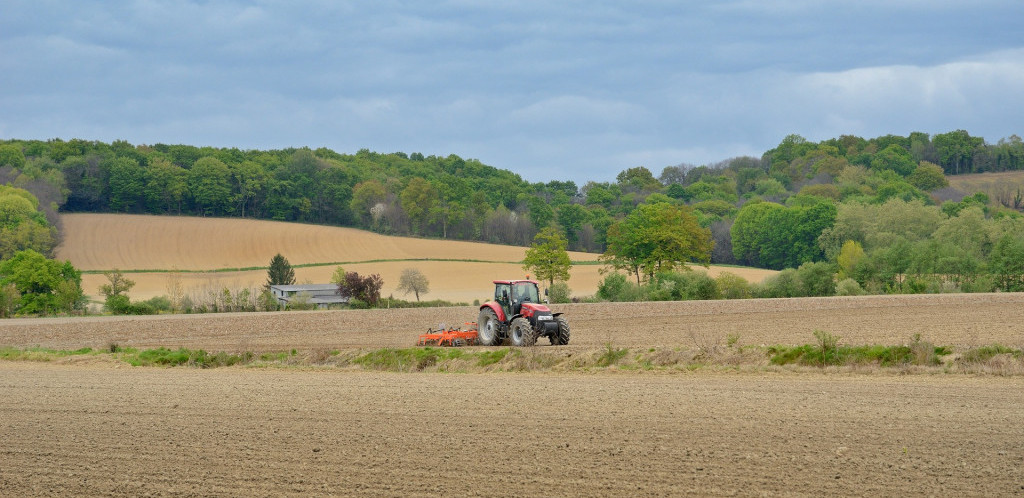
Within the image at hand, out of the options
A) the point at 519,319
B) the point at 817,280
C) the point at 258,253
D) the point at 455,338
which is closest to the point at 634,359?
the point at 519,319

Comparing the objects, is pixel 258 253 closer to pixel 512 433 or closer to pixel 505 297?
pixel 505 297

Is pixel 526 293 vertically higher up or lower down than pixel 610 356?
higher up

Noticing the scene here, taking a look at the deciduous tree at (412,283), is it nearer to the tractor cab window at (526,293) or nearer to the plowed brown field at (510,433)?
the tractor cab window at (526,293)

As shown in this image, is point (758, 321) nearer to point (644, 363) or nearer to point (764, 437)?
point (644, 363)

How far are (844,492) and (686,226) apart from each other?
67.8 metres

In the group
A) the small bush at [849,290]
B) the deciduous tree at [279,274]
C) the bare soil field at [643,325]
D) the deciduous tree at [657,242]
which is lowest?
the bare soil field at [643,325]

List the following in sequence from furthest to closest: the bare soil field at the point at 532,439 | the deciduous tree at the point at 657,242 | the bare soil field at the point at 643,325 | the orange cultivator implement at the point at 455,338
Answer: the deciduous tree at the point at 657,242 < the bare soil field at the point at 643,325 < the orange cultivator implement at the point at 455,338 < the bare soil field at the point at 532,439

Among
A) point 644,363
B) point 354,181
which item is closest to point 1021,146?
point 354,181

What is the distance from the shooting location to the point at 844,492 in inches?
425

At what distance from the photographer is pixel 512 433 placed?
575 inches

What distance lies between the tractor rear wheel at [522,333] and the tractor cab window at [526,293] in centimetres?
134

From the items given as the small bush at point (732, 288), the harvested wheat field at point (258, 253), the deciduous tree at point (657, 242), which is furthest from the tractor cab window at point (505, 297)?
the harvested wheat field at point (258, 253)

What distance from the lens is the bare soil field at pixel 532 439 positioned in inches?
456

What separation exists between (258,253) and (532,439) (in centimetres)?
9398
